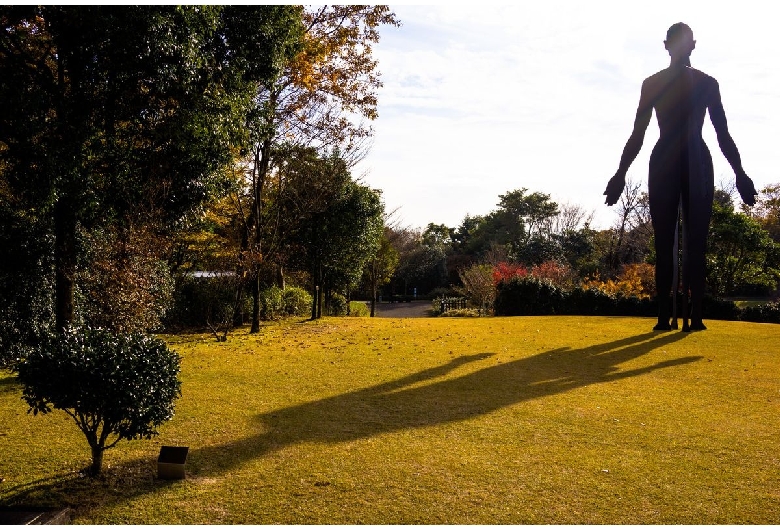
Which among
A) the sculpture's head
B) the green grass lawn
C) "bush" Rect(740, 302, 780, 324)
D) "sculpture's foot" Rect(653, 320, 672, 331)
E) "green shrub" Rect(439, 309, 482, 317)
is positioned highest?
the sculpture's head

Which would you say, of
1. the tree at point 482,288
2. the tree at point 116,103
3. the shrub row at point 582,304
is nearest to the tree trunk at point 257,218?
the tree at point 116,103

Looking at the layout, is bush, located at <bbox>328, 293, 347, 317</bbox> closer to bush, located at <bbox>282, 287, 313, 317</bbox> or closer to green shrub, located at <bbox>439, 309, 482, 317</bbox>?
bush, located at <bbox>282, 287, 313, 317</bbox>

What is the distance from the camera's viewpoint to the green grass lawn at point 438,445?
430cm

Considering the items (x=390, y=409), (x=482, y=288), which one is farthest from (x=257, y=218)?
(x=482, y=288)

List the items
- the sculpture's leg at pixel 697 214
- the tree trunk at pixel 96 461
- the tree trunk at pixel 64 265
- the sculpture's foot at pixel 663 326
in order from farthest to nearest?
the sculpture's foot at pixel 663 326 → the sculpture's leg at pixel 697 214 → the tree trunk at pixel 64 265 → the tree trunk at pixel 96 461

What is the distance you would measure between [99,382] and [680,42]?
12862 millimetres

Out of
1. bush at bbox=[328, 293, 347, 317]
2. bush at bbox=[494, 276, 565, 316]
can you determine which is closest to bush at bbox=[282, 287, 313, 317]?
bush at bbox=[328, 293, 347, 317]

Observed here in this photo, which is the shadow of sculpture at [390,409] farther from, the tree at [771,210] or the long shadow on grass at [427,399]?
the tree at [771,210]

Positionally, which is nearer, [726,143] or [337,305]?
[726,143]

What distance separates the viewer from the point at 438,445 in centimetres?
573

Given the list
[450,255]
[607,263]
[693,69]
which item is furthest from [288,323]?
[450,255]

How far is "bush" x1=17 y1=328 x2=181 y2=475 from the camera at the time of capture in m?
4.50

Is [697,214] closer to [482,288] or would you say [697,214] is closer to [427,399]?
[427,399]

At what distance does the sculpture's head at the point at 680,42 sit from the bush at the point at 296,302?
1340cm
